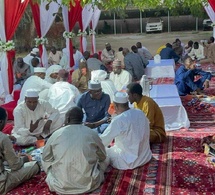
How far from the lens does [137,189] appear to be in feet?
14.5

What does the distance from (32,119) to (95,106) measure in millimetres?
960

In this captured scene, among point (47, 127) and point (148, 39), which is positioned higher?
point (148, 39)

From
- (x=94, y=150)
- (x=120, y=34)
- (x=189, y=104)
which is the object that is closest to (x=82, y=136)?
(x=94, y=150)

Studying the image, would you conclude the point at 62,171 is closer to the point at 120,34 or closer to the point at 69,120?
the point at 69,120

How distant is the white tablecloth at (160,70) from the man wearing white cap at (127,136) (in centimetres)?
590

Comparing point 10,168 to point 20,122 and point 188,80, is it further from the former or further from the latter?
point 188,80

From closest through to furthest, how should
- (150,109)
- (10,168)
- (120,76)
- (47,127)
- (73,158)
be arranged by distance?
(73,158) < (10,168) < (150,109) < (47,127) < (120,76)

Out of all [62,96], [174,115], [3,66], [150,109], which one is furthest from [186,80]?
[3,66]

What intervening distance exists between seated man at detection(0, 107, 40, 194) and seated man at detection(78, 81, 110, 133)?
5.47 ft

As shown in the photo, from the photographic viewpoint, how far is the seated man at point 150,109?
18.0 feet

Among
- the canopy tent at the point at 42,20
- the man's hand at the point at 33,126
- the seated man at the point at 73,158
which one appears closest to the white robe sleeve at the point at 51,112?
the man's hand at the point at 33,126

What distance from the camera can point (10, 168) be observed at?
4441mm

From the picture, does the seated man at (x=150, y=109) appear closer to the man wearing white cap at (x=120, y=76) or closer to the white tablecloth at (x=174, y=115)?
the white tablecloth at (x=174, y=115)

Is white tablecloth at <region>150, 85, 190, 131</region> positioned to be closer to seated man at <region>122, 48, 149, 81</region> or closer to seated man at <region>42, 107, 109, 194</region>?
seated man at <region>42, 107, 109, 194</region>
